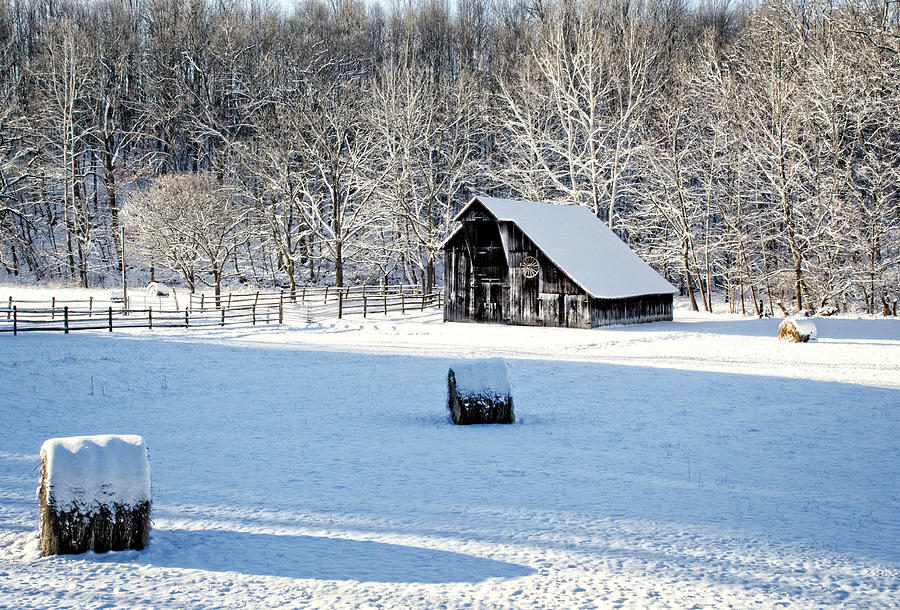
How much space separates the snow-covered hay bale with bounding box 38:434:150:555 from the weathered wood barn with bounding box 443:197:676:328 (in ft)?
80.5

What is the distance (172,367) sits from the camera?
60.4 ft

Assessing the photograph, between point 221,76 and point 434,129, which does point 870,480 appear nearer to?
point 434,129

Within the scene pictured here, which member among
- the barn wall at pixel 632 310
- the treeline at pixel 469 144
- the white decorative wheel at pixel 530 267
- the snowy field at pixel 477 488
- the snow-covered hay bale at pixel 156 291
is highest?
the treeline at pixel 469 144

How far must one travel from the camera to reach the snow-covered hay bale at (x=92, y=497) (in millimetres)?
5945

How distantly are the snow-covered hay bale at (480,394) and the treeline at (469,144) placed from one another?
24642 millimetres

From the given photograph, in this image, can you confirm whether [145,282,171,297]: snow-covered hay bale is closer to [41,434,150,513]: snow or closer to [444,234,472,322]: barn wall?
[444,234,472,322]: barn wall

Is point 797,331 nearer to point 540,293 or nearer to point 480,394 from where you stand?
point 540,293

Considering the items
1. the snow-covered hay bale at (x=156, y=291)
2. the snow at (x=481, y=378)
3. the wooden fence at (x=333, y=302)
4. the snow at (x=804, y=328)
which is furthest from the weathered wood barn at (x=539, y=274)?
the snow-covered hay bale at (x=156, y=291)

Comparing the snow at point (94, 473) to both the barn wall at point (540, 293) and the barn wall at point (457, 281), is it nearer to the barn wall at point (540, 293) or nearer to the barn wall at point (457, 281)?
the barn wall at point (540, 293)

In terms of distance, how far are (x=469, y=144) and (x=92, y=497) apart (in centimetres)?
4339

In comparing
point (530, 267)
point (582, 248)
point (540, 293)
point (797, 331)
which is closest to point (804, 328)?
point (797, 331)

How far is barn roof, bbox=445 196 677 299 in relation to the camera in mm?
30688

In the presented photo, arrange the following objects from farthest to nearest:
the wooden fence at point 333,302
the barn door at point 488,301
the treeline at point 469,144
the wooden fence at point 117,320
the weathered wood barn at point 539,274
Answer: the treeline at point 469,144, the wooden fence at point 333,302, the barn door at point 488,301, the weathered wood barn at point 539,274, the wooden fence at point 117,320

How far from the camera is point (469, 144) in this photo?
47.7 m
